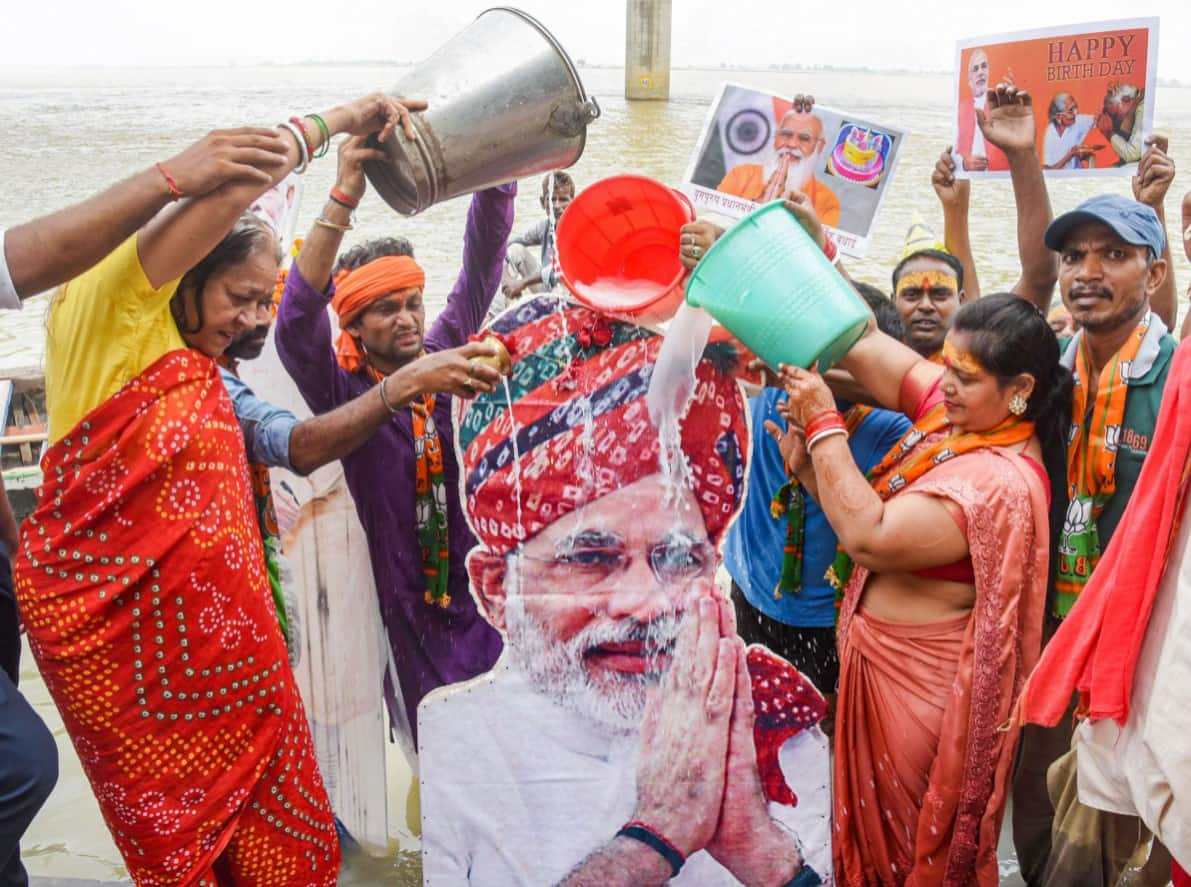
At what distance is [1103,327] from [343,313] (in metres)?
1.76

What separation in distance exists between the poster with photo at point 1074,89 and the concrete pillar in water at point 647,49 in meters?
22.1

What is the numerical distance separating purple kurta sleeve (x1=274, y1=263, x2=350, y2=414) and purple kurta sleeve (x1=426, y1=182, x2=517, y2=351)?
1.02ft

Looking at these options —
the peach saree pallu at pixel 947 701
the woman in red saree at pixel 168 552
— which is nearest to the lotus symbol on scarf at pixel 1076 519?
the peach saree pallu at pixel 947 701

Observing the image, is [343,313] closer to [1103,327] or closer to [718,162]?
[718,162]

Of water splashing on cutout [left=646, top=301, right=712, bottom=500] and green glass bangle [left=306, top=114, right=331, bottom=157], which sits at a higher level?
green glass bangle [left=306, top=114, right=331, bottom=157]

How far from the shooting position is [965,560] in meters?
2.27

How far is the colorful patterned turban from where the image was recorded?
241 centimetres

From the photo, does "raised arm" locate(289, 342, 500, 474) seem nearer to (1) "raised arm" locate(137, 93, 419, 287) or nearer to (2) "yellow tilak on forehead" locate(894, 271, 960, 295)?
(1) "raised arm" locate(137, 93, 419, 287)

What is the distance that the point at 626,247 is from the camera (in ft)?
7.90

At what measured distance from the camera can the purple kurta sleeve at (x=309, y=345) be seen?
244 centimetres

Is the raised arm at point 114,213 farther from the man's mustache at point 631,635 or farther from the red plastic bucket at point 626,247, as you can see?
the man's mustache at point 631,635

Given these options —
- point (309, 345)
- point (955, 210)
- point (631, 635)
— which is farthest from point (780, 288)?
point (955, 210)

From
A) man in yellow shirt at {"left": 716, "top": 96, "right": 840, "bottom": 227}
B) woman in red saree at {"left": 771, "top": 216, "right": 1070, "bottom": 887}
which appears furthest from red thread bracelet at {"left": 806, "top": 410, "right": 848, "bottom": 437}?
man in yellow shirt at {"left": 716, "top": 96, "right": 840, "bottom": 227}

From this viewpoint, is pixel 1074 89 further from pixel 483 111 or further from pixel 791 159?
pixel 483 111
